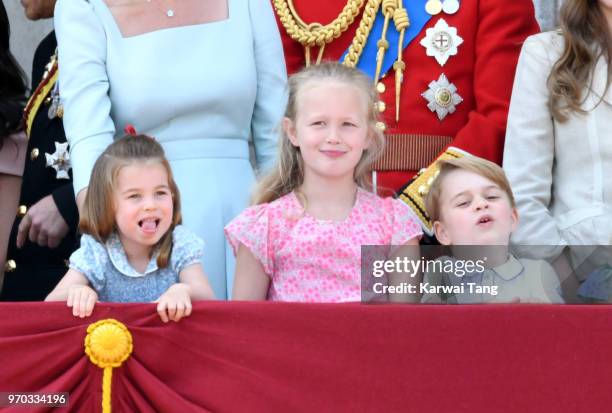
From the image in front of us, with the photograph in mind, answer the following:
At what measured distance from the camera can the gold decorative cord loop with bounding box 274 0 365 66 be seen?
3443 millimetres

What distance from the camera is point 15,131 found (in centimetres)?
379

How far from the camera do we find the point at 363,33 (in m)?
3.43

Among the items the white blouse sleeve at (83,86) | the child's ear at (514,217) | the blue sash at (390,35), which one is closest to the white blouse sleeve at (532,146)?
the child's ear at (514,217)

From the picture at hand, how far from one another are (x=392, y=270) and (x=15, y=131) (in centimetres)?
153

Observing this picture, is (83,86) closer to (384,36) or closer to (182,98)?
(182,98)

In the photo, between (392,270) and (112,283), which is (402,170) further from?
(112,283)

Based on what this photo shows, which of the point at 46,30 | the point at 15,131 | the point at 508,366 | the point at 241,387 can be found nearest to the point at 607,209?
the point at 508,366

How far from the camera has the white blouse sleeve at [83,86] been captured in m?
3.10

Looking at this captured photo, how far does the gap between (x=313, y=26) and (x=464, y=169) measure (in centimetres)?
72

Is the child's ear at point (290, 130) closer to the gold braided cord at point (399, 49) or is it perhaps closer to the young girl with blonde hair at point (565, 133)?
the gold braided cord at point (399, 49)

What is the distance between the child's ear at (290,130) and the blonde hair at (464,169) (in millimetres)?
343

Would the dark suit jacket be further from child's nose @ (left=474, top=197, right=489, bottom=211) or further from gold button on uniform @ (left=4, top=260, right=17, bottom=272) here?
child's nose @ (left=474, top=197, right=489, bottom=211)

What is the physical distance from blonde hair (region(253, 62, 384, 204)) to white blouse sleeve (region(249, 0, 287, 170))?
25cm

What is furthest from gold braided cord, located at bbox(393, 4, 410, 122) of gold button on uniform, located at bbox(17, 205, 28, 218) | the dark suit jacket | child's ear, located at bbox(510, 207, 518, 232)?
gold button on uniform, located at bbox(17, 205, 28, 218)
